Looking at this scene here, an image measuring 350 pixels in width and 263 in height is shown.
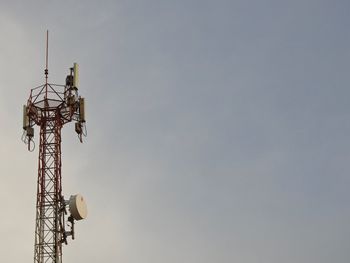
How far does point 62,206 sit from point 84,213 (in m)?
1.85

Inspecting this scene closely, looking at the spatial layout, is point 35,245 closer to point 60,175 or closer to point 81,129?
point 60,175

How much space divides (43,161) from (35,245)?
7.02 meters

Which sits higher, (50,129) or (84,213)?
(50,129)

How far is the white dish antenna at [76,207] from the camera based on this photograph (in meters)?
62.4

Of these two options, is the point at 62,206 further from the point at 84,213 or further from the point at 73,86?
the point at 73,86

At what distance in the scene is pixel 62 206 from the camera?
62.8 meters

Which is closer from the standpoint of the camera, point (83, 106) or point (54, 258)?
point (54, 258)

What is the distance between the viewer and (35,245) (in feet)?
201

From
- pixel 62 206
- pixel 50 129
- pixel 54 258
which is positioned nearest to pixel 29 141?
pixel 50 129

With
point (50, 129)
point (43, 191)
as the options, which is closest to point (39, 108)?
point (50, 129)

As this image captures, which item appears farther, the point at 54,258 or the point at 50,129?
the point at 50,129

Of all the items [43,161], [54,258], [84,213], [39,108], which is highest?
[39,108]

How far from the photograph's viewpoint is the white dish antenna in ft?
205

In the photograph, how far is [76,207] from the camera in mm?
62344
